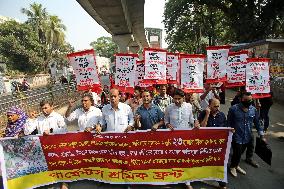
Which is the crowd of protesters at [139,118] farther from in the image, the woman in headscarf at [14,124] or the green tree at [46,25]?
the green tree at [46,25]

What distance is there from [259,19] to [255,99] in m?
26.9

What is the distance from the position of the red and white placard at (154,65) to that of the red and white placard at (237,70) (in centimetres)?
157

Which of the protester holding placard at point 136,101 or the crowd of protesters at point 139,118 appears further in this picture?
the protester holding placard at point 136,101

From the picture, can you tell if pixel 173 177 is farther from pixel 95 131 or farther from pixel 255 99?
pixel 255 99

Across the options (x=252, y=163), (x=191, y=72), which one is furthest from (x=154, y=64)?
(x=252, y=163)

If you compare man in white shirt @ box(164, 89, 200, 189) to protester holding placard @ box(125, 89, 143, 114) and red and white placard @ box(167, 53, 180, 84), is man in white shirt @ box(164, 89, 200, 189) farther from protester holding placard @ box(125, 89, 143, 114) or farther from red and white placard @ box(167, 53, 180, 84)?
red and white placard @ box(167, 53, 180, 84)

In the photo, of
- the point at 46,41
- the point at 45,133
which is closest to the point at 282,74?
the point at 45,133

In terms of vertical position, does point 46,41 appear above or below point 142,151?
above

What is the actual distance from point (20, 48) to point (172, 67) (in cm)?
4643

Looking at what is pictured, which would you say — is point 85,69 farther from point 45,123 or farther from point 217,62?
point 217,62

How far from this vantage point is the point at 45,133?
17.3 feet

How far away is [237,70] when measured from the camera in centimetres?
695

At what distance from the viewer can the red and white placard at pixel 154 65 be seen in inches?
266

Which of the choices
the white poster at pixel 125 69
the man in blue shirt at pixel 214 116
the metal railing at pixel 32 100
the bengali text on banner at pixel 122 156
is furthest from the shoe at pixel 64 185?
the metal railing at pixel 32 100
